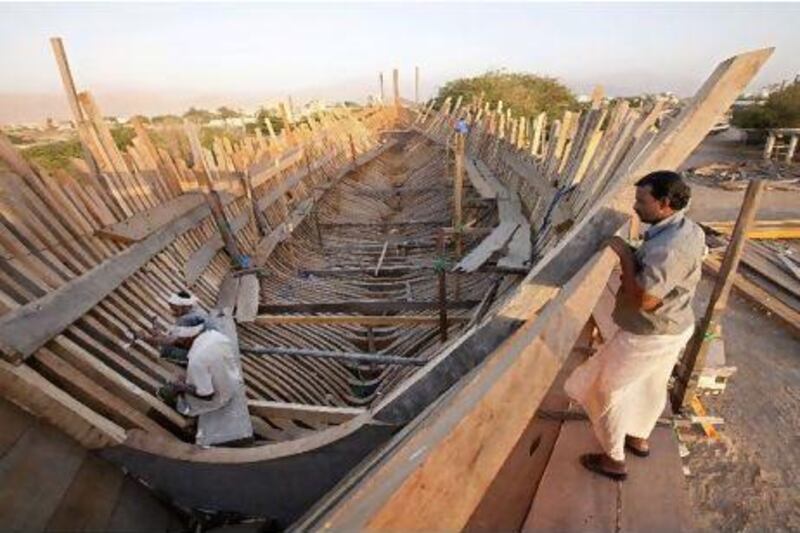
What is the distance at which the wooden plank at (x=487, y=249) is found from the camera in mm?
5395

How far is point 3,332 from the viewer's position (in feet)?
8.57

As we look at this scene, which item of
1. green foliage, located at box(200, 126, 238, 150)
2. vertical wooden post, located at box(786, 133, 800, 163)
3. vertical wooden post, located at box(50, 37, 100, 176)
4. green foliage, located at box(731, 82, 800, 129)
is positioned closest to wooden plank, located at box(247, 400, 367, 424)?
vertical wooden post, located at box(50, 37, 100, 176)

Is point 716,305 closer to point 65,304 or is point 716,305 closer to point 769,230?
point 65,304

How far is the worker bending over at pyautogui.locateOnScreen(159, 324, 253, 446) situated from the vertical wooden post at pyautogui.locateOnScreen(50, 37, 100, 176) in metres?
2.48

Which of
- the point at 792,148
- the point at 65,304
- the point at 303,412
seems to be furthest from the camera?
the point at 792,148

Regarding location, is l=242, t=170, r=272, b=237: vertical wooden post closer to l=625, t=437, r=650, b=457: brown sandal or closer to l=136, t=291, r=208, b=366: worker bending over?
l=136, t=291, r=208, b=366: worker bending over

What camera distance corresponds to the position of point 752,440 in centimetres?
568

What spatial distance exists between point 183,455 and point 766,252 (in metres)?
14.1

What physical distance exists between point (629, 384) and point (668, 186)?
3.46ft

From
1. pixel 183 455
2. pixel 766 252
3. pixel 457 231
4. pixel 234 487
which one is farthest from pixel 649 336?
pixel 766 252

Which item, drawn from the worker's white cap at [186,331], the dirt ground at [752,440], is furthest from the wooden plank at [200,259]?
the dirt ground at [752,440]

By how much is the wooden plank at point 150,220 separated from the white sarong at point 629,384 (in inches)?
167

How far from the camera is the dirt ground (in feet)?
15.4

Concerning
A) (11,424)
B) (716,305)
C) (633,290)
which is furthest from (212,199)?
(716,305)
